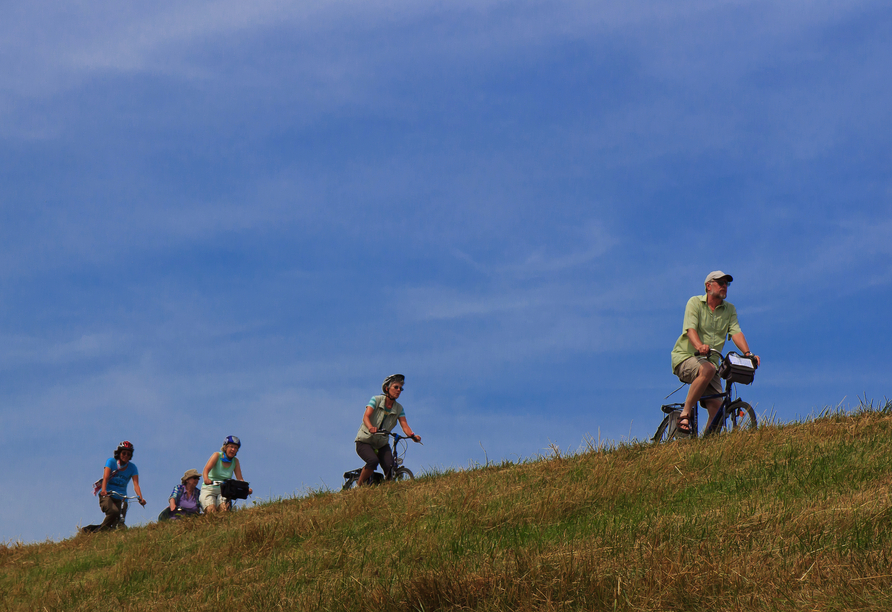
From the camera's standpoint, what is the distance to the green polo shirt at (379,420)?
49.5 feet

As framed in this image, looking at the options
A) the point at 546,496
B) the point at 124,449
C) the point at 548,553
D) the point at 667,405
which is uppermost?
the point at 124,449

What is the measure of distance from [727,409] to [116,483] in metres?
13.7

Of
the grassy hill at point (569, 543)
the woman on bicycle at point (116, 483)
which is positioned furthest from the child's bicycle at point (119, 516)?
the grassy hill at point (569, 543)

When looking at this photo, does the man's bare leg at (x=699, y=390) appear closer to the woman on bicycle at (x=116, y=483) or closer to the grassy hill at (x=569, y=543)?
the grassy hill at (x=569, y=543)

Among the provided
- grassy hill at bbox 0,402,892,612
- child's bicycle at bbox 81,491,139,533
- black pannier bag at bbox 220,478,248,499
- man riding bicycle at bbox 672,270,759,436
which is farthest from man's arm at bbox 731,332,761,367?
child's bicycle at bbox 81,491,139,533

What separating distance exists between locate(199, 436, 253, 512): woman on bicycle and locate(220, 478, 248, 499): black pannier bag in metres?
0.11

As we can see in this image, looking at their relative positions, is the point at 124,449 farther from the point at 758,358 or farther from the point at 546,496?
the point at 758,358

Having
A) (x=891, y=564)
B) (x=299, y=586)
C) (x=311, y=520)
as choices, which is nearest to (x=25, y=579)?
(x=311, y=520)

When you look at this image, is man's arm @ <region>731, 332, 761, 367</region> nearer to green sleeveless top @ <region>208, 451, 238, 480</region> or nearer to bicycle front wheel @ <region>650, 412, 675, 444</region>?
bicycle front wheel @ <region>650, 412, 675, 444</region>

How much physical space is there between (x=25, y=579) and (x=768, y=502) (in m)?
11.5

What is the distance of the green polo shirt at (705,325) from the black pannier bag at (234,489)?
9326mm

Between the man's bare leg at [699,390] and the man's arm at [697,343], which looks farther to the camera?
the man's bare leg at [699,390]

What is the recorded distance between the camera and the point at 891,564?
193 inches

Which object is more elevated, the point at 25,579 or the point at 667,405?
the point at 667,405
